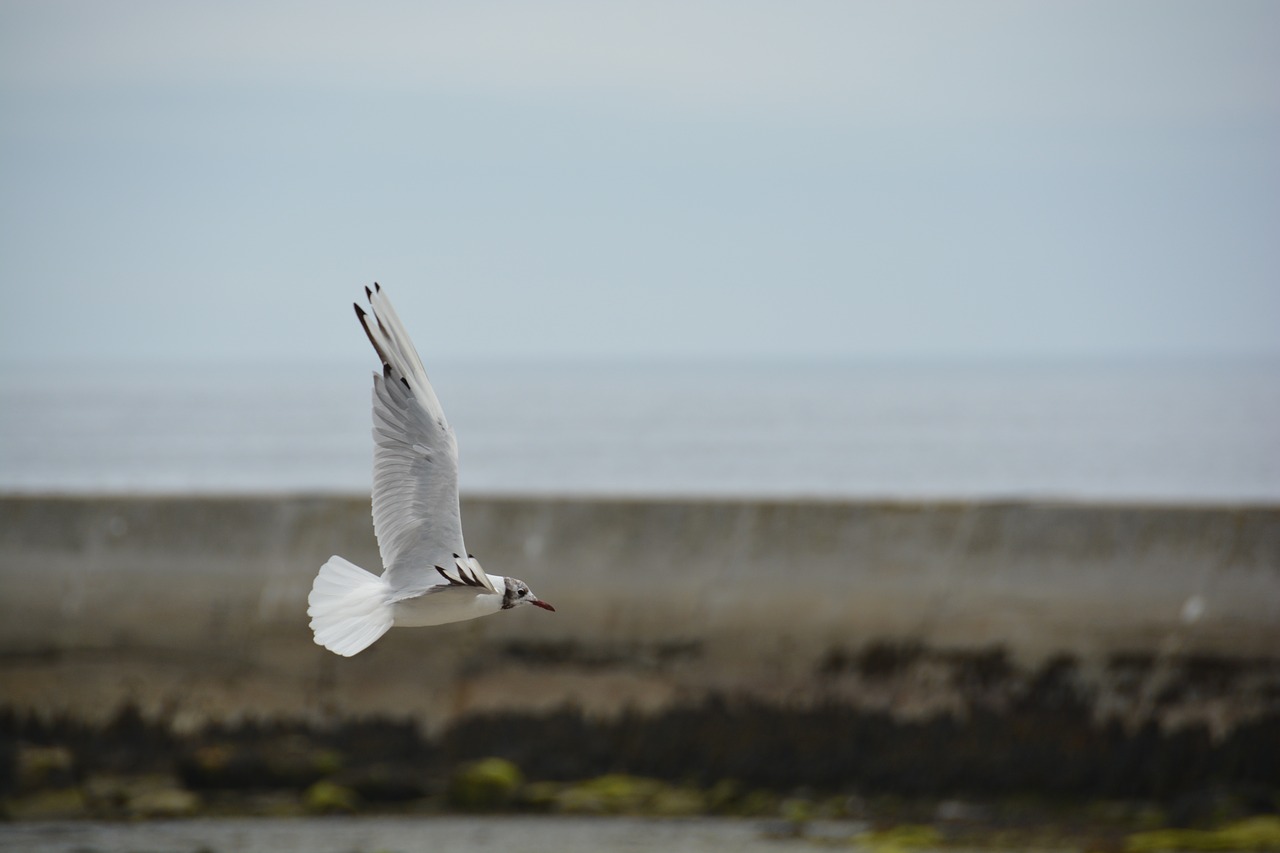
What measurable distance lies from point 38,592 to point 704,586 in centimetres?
471

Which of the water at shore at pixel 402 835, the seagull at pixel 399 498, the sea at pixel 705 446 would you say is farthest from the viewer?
the sea at pixel 705 446

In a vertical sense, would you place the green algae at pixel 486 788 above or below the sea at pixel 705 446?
below

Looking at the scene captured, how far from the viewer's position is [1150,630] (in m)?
10.0

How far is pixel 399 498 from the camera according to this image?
A: 566cm

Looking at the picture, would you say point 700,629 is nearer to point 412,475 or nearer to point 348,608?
point 412,475

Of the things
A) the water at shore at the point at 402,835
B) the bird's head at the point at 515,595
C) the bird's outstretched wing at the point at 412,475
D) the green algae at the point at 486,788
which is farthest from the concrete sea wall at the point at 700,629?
the bird's head at the point at 515,595

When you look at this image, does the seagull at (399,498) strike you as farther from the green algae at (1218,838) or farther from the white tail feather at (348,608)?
the green algae at (1218,838)

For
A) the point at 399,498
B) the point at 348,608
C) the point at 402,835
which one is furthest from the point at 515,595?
the point at 402,835

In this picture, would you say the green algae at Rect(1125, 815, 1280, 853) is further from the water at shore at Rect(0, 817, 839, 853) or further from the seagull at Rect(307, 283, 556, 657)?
the seagull at Rect(307, 283, 556, 657)

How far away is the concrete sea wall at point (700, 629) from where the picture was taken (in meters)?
10.0

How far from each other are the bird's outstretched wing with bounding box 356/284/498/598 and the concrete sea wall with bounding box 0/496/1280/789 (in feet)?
16.2

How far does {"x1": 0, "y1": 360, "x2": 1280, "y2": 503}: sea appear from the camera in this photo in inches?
971

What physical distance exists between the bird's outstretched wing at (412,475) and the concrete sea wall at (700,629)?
4936 millimetres

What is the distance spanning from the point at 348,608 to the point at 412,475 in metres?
0.64
